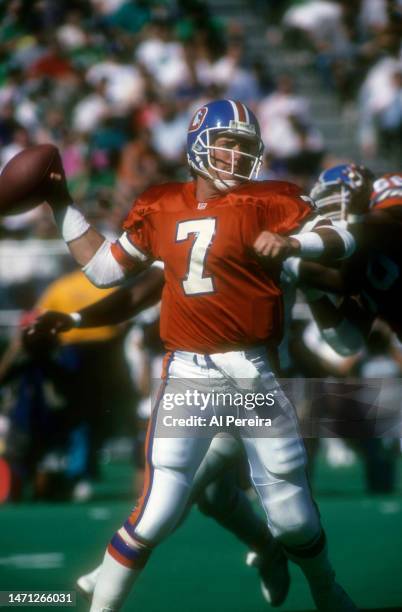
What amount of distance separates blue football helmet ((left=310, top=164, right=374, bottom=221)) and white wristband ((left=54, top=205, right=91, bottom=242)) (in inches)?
48.1

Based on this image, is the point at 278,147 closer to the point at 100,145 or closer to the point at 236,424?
the point at 100,145

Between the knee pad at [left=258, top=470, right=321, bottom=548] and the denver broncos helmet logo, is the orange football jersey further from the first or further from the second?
the knee pad at [left=258, top=470, right=321, bottom=548]

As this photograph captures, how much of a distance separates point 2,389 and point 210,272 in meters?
5.42

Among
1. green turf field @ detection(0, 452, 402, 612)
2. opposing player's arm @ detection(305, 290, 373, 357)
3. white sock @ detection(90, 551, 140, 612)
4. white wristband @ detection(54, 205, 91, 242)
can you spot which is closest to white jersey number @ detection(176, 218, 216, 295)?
white wristband @ detection(54, 205, 91, 242)

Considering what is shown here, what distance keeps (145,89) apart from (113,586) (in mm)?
8836

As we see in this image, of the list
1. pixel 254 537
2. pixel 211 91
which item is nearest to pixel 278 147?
pixel 211 91

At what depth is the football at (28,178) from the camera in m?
4.31

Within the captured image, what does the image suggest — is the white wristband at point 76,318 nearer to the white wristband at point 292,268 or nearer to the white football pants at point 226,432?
the white football pants at point 226,432

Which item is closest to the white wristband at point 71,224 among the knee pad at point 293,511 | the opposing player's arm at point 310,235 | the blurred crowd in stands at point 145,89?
the opposing player's arm at point 310,235

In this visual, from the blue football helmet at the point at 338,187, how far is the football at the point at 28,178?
1.31 m

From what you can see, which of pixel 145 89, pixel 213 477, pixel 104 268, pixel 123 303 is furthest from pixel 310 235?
pixel 145 89

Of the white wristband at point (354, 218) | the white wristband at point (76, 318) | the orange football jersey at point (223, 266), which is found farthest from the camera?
the white wristband at point (354, 218)

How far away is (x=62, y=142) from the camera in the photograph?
38.7 feet

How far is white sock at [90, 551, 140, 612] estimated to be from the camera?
13.1ft
